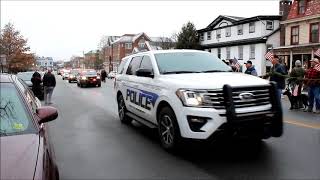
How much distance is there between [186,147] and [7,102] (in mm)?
3916

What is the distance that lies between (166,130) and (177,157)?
598 millimetres

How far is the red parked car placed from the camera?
3.32 m

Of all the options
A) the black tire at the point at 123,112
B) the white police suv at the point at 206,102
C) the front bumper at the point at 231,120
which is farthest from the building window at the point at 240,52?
the front bumper at the point at 231,120

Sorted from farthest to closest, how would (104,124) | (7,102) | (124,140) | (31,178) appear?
1. (104,124)
2. (124,140)
3. (7,102)
4. (31,178)

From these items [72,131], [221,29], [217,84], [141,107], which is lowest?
[72,131]

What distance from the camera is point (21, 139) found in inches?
155

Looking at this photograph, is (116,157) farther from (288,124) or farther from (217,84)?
(288,124)

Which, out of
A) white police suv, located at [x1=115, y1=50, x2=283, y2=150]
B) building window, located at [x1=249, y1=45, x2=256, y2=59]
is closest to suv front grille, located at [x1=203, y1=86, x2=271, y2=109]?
white police suv, located at [x1=115, y1=50, x2=283, y2=150]

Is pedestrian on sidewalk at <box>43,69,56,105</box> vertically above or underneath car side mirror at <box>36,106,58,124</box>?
underneath

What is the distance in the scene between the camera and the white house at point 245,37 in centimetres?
4394

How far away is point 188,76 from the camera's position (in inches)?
292

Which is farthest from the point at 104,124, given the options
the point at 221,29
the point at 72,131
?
the point at 221,29

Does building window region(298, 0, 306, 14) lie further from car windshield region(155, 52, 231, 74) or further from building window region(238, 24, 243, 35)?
car windshield region(155, 52, 231, 74)

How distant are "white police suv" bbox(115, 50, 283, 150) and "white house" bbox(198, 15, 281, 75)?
36784mm
